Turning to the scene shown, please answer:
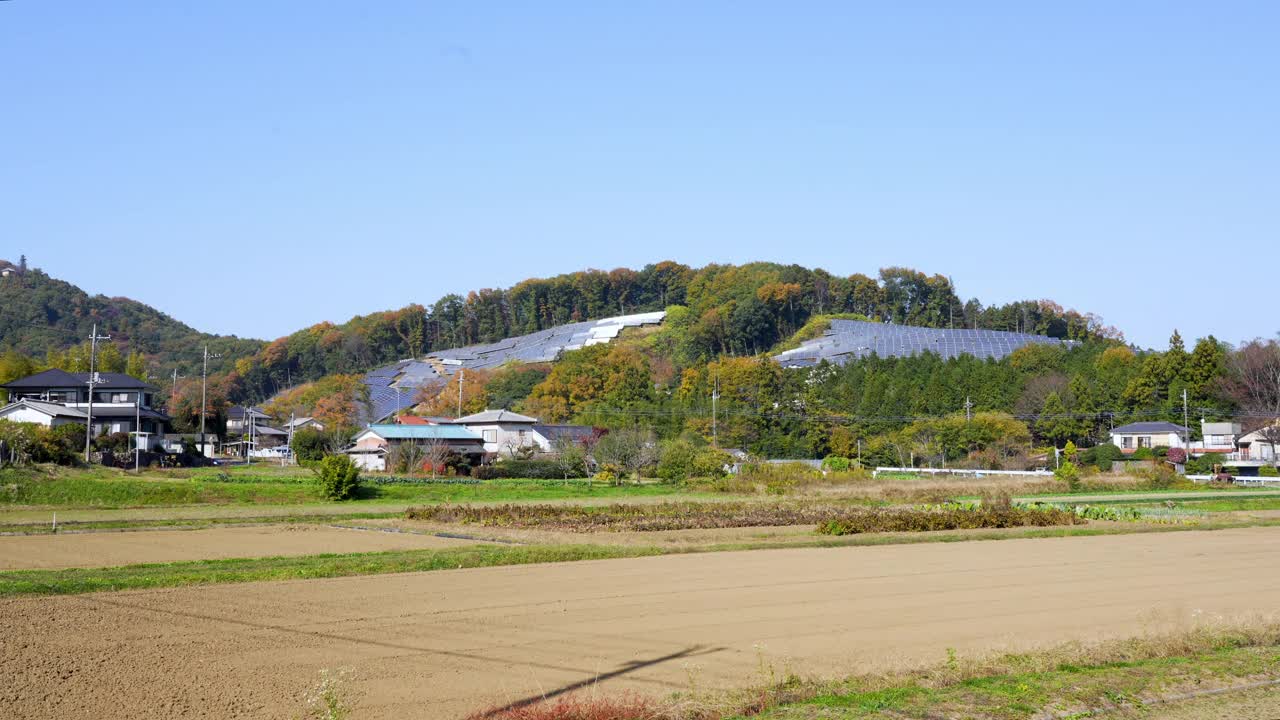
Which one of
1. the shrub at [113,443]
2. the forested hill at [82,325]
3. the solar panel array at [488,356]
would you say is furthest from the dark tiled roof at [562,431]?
the forested hill at [82,325]

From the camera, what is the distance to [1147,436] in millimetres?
71625

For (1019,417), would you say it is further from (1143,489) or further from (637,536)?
(637,536)

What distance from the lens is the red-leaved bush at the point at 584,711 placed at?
337 inches

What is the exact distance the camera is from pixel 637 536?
27.6 metres

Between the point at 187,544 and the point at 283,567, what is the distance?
6978 millimetres

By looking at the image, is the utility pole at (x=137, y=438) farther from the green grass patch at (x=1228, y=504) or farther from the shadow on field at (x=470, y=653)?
the green grass patch at (x=1228, y=504)

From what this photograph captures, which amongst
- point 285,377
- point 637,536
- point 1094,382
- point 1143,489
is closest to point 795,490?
point 1143,489

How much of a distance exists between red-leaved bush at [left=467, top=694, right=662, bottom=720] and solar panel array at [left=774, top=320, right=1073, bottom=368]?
98.4 meters

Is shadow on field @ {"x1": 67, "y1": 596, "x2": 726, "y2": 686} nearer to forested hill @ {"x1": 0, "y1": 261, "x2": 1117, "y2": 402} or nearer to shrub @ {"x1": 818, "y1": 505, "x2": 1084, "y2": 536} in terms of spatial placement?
shrub @ {"x1": 818, "y1": 505, "x2": 1084, "y2": 536}

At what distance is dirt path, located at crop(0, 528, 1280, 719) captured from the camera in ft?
32.4

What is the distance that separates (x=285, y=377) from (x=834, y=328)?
74.1 metres

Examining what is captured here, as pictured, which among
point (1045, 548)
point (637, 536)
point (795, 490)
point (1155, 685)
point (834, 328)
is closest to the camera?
point (1155, 685)

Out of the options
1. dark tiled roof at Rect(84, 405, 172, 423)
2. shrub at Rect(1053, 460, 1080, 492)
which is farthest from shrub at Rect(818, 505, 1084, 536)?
dark tiled roof at Rect(84, 405, 172, 423)

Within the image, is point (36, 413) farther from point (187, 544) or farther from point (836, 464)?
point (836, 464)
